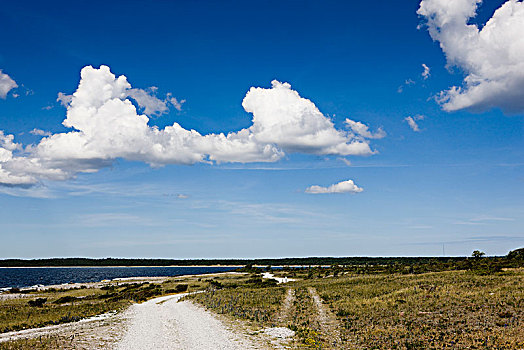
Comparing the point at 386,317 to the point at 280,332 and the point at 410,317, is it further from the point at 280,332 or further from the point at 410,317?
Answer: the point at 280,332

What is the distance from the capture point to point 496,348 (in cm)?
1942

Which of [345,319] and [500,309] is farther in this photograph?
[345,319]

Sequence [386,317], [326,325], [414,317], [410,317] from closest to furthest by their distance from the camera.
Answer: [414,317] → [410,317] → [326,325] → [386,317]

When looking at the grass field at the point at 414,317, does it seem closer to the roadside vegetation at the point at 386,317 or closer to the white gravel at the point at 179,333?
the roadside vegetation at the point at 386,317

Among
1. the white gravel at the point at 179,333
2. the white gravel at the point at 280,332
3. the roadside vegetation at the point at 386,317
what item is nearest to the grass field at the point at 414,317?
the roadside vegetation at the point at 386,317

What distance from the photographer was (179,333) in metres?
26.3

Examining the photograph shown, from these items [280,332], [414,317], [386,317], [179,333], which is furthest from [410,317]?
[179,333]

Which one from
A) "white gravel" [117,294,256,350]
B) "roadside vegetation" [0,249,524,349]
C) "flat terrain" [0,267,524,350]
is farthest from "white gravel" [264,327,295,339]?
"white gravel" [117,294,256,350]

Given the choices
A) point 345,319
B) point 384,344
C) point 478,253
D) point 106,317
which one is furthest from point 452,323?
point 478,253

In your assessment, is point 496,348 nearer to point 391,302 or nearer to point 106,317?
point 391,302

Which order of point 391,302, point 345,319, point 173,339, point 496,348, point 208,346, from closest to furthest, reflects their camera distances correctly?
point 496,348 → point 208,346 → point 173,339 → point 345,319 → point 391,302

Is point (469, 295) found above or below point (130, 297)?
above

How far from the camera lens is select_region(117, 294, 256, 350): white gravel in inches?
883

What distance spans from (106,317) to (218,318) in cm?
1070
